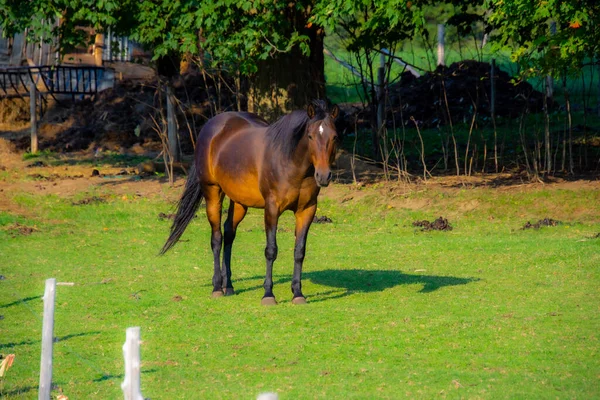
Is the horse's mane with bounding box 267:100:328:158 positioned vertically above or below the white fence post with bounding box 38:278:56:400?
above

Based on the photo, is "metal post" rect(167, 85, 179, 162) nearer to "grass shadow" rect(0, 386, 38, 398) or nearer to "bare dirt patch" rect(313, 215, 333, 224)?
"bare dirt patch" rect(313, 215, 333, 224)

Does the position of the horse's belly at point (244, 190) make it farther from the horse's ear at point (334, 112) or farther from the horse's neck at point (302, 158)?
the horse's ear at point (334, 112)

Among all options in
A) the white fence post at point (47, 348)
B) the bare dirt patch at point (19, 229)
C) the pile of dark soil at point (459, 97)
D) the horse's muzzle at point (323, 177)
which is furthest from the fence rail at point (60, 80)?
the white fence post at point (47, 348)

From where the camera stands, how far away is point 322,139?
915 cm

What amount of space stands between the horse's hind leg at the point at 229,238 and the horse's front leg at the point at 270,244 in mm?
837

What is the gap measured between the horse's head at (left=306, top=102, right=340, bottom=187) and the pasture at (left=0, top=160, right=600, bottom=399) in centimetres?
146

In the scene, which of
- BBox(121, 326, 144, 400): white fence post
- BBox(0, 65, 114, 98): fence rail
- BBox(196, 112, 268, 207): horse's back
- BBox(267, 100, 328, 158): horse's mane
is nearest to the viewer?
BBox(121, 326, 144, 400): white fence post

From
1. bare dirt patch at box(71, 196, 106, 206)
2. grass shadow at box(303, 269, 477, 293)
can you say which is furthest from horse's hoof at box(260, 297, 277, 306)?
bare dirt patch at box(71, 196, 106, 206)

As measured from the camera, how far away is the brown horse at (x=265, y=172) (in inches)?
367

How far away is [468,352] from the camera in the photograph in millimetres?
7848

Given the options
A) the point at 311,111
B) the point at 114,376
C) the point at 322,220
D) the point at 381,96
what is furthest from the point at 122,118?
the point at 114,376

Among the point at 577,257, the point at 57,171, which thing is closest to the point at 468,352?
the point at 577,257

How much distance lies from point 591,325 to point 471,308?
1327 millimetres

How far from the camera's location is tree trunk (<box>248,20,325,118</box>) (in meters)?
18.9
